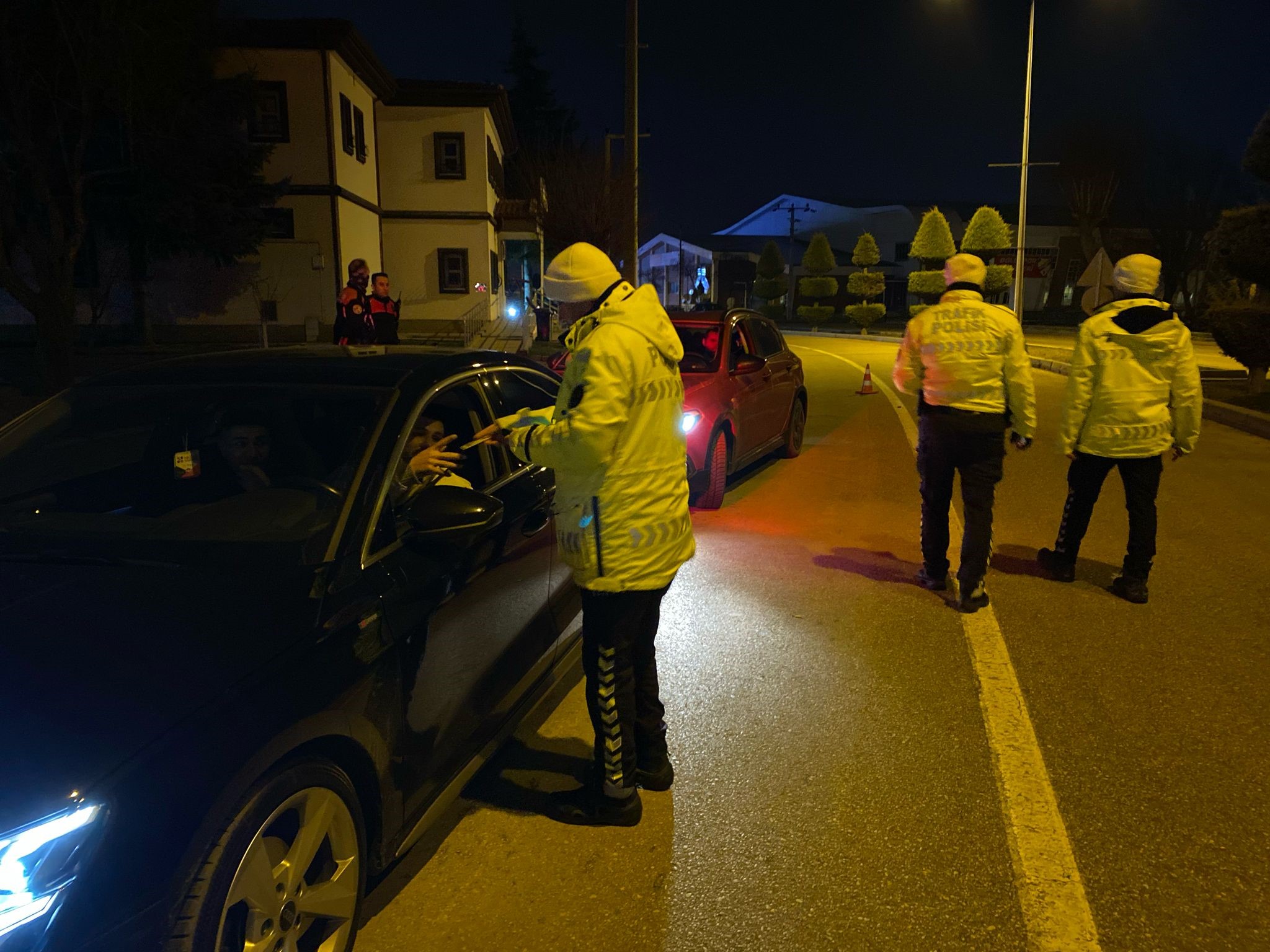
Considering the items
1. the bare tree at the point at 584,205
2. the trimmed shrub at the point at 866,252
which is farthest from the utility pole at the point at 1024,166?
the trimmed shrub at the point at 866,252

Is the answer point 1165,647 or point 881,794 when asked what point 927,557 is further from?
point 881,794

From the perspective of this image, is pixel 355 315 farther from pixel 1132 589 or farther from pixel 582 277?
pixel 1132 589

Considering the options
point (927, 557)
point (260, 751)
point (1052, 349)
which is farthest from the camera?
point (1052, 349)

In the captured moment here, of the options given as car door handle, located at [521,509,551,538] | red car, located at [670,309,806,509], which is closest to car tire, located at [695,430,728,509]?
red car, located at [670,309,806,509]

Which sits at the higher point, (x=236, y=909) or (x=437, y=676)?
(x=437, y=676)

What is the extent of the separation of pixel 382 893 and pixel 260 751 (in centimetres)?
108

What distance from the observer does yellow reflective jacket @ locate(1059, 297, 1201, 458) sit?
5461 millimetres

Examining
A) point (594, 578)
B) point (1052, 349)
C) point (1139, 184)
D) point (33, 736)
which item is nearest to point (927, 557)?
point (594, 578)

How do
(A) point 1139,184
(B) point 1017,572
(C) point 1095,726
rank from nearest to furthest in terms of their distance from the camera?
1. (C) point 1095,726
2. (B) point 1017,572
3. (A) point 1139,184

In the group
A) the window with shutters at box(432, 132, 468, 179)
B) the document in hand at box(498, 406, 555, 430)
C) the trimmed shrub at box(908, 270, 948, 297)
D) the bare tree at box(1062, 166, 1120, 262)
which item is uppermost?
the bare tree at box(1062, 166, 1120, 262)

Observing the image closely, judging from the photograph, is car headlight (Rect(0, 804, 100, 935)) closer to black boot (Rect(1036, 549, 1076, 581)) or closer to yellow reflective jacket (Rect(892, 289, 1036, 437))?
yellow reflective jacket (Rect(892, 289, 1036, 437))

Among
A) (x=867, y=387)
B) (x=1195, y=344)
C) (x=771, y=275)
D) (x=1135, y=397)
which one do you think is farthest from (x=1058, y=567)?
(x=771, y=275)

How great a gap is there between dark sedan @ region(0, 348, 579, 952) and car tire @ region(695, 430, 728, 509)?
3744 mm

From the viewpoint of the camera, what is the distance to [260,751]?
6.79 ft
